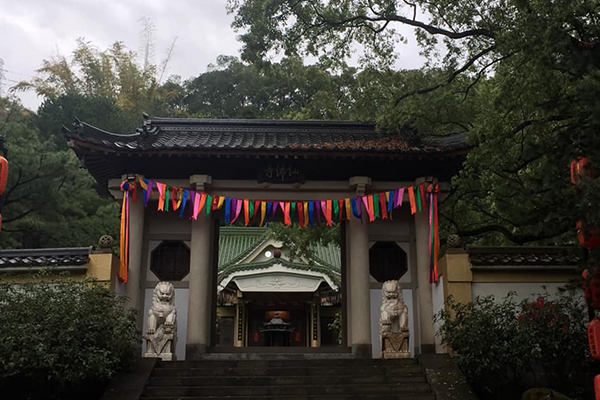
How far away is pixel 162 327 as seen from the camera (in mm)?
10695

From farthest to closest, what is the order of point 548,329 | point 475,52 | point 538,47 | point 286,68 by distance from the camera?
point 286,68 → point 475,52 → point 548,329 → point 538,47

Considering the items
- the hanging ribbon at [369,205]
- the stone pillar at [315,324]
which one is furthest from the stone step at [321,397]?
the stone pillar at [315,324]

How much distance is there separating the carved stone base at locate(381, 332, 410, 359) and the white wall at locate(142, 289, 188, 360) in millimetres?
3706

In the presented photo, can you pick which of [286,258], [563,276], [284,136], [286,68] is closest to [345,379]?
[563,276]

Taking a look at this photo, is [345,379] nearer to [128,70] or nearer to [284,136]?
[284,136]

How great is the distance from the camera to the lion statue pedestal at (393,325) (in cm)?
1064

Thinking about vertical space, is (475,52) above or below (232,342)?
above

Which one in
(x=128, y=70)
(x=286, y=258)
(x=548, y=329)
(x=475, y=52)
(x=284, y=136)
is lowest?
(x=548, y=329)

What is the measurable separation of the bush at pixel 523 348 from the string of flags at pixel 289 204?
8.15 feet

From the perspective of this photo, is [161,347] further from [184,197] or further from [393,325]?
[393,325]

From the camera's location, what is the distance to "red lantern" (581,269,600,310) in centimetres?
732

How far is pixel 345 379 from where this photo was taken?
945 cm

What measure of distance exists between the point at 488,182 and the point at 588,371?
4385mm

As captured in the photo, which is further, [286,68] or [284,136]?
[286,68]
